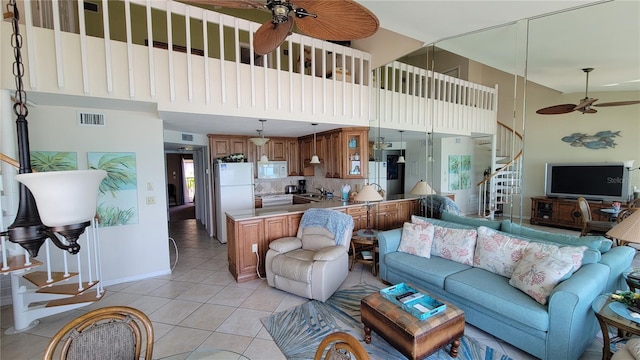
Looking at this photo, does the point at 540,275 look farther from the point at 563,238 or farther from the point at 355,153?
the point at 355,153

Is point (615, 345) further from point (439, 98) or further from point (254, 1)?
point (254, 1)

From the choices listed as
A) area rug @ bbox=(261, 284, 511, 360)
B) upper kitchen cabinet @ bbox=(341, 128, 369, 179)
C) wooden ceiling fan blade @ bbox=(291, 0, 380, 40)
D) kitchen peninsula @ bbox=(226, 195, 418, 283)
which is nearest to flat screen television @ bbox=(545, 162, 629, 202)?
area rug @ bbox=(261, 284, 511, 360)

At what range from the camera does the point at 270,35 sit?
6.12 ft

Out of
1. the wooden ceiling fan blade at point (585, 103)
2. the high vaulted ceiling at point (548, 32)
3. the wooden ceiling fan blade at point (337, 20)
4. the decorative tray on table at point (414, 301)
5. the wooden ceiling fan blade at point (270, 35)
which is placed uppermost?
the high vaulted ceiling at point (548, 32)

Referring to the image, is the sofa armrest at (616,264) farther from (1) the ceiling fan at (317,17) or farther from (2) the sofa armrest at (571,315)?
(1) the ceiling fan at (317,17)

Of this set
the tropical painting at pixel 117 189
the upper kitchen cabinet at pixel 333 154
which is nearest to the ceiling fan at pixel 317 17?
the tropical painting at pixel 117 189


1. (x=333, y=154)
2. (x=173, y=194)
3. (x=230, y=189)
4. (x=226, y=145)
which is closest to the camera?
(x=230, y=189)

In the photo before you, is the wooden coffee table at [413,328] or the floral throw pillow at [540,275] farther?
the floral throw pillow at [540,275]

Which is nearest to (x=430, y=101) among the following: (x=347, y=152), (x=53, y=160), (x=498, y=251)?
(x=347, y=152)

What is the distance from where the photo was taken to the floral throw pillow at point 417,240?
3.37 meters

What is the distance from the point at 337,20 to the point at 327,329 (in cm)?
263

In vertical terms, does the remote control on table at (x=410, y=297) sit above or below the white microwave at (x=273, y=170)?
below

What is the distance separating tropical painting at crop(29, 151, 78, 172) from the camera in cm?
326

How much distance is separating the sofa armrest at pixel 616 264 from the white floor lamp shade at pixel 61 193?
12.1ft
